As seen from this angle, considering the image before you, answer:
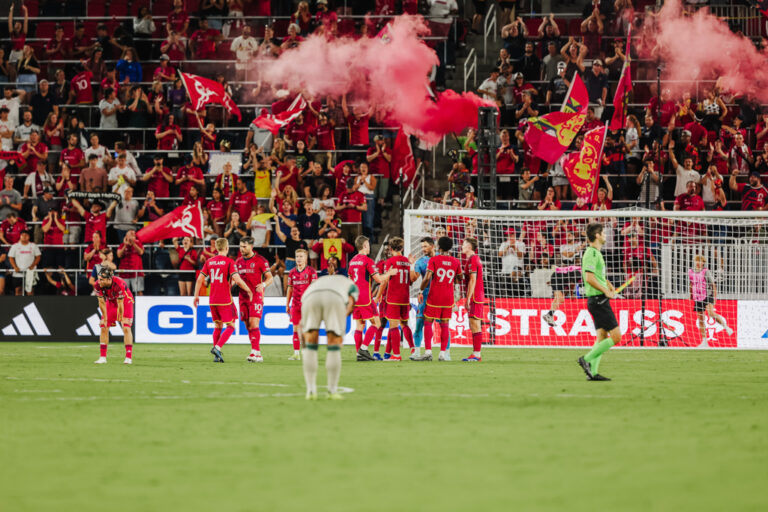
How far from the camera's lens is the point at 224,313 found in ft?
62.2

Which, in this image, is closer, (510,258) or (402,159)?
(510,258)

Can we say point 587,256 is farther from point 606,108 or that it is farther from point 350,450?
point 606,108

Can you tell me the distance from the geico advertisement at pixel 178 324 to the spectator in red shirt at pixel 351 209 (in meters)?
2.59

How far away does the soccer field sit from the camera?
671 cm

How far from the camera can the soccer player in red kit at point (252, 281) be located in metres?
19.3

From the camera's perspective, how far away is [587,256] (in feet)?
49.3

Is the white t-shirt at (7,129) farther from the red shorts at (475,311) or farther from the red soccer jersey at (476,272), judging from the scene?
the red shorts at (475,311)

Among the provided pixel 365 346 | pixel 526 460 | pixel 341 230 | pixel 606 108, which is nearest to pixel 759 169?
pixel 606 108

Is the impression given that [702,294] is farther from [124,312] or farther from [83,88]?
[83,88]

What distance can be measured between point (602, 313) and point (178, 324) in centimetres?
1303

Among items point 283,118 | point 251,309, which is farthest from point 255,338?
point 283,118

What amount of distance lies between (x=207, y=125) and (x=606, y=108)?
1015 centimetres

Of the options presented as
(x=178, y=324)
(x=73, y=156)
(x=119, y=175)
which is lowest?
(x=178, y=324)

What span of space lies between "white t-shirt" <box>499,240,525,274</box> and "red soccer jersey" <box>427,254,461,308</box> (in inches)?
182
